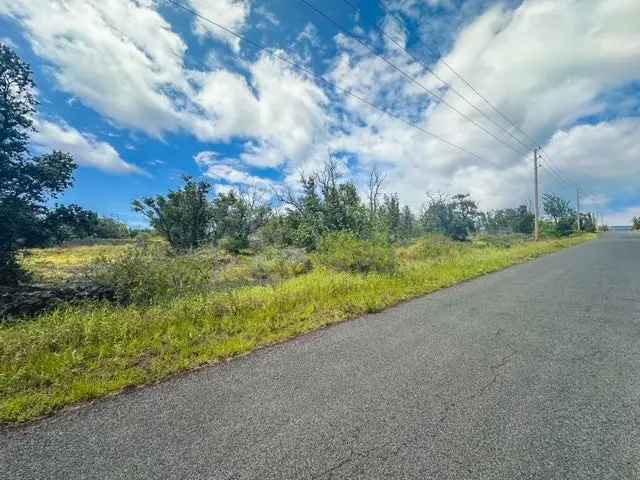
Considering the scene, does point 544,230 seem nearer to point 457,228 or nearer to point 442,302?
point 457,228

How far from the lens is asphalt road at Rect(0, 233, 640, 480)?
1839mm

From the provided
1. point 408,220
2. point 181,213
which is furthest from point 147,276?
point 408,220

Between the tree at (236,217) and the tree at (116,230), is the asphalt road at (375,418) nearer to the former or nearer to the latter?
the tree at (236,217)

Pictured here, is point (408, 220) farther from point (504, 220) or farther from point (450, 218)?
point (504, 220)

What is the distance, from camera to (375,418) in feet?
7.58

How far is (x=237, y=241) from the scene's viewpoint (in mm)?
31594

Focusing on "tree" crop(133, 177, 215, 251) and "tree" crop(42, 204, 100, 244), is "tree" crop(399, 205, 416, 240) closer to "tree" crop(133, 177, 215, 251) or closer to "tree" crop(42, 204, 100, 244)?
"tree" crop(133, 177, 215, 251)

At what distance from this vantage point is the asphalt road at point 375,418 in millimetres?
1839

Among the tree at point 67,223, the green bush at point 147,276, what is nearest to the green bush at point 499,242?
the green bush at point 147,276

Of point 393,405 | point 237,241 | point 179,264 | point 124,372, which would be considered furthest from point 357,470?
point 237,241

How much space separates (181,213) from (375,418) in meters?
34.5

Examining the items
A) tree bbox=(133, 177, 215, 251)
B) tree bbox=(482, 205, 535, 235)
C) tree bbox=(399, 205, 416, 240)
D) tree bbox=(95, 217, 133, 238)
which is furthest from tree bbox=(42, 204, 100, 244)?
tree bbox=(482, 205, 535, 235)

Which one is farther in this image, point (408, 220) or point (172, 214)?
point (408, 220)

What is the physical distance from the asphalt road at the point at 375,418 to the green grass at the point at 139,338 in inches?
12.1
